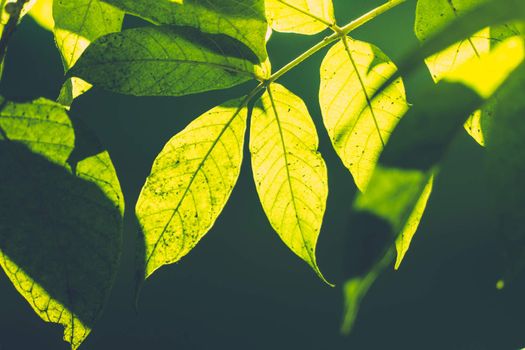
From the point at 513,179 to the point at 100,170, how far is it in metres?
0.33

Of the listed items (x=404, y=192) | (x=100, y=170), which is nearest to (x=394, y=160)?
(x=404, y=192)

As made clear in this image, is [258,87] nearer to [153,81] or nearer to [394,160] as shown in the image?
[153,81]

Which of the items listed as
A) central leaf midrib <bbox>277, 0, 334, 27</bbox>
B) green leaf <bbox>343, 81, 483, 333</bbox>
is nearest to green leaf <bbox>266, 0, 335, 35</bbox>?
central leaf midrib <bbox>277, 0, 334, 27</bbox>

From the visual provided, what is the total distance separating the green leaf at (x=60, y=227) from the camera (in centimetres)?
45

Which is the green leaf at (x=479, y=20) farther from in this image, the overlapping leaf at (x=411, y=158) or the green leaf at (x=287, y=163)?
the green leaf at (x=287, y=163)

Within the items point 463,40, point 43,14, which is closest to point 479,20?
point 463,40

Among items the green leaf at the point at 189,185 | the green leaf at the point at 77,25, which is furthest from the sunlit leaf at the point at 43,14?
the green leaf at the point at 189,185

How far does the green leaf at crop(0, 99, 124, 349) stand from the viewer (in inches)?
17.9

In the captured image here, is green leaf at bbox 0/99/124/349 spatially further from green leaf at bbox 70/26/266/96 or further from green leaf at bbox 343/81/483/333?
green leaf at bbox 343/81/483/333

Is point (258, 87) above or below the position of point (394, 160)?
above

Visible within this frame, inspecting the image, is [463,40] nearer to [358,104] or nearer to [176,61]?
[358,104]

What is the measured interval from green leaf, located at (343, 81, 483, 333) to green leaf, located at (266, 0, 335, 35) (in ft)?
1.28

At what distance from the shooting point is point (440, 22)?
1.77 feet

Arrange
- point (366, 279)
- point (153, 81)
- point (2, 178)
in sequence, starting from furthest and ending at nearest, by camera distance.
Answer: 1. point (153, 81)
2. point (2, 178)
3. point (366, 279)
